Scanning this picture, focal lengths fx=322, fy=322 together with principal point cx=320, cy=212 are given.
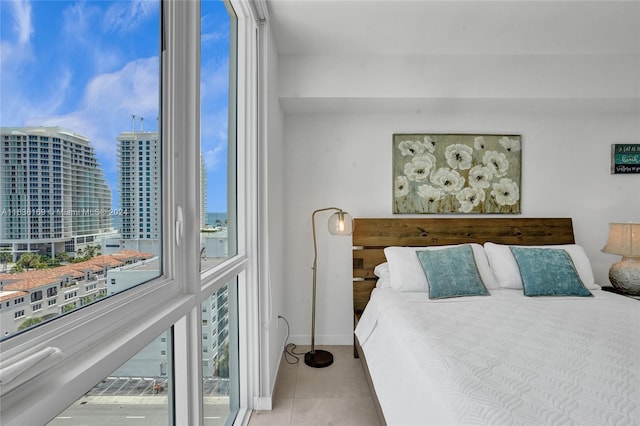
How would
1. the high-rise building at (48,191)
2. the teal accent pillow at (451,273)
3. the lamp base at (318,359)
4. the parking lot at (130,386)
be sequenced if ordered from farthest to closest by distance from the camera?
the lamp base at (318,359) < the teal accent pillow at (451,273) < the parking lot at (130,386) < the high-rise building at (48,191)

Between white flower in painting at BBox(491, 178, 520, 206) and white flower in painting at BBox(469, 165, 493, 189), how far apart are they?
8 centimetres

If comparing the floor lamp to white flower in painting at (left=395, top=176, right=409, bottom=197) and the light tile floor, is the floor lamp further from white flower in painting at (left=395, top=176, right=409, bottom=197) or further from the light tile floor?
white flower in painting at (left=395, top=176, right=409, bottom=197)

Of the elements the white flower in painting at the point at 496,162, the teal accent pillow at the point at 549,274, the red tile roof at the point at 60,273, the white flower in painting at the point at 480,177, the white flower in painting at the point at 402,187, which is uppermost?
the white flower in painting at the point at 496,162

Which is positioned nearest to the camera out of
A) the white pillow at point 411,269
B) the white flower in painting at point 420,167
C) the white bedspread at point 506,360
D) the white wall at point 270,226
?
the white bedspread at point 506,360

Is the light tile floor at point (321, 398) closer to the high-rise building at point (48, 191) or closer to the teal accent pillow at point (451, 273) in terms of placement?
the teal accent pillow at point (451, 273)

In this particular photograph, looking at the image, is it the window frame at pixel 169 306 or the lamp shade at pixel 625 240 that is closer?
the window frame at pixel 169 306

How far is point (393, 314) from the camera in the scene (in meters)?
Answer: 2.02

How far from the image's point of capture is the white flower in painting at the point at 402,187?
9.83ft

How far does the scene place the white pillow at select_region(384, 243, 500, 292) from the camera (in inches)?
96.6

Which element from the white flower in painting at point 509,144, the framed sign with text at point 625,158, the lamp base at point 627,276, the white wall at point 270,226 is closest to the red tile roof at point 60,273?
the white wall at point 270,226

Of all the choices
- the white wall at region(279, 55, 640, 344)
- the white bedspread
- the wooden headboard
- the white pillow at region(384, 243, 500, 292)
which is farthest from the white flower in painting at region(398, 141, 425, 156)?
the white bedspread

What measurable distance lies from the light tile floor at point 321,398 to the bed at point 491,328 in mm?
216

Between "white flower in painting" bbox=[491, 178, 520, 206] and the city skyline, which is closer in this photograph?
the city skyline

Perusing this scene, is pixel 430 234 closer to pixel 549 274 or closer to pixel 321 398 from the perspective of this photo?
pixel 549 274
